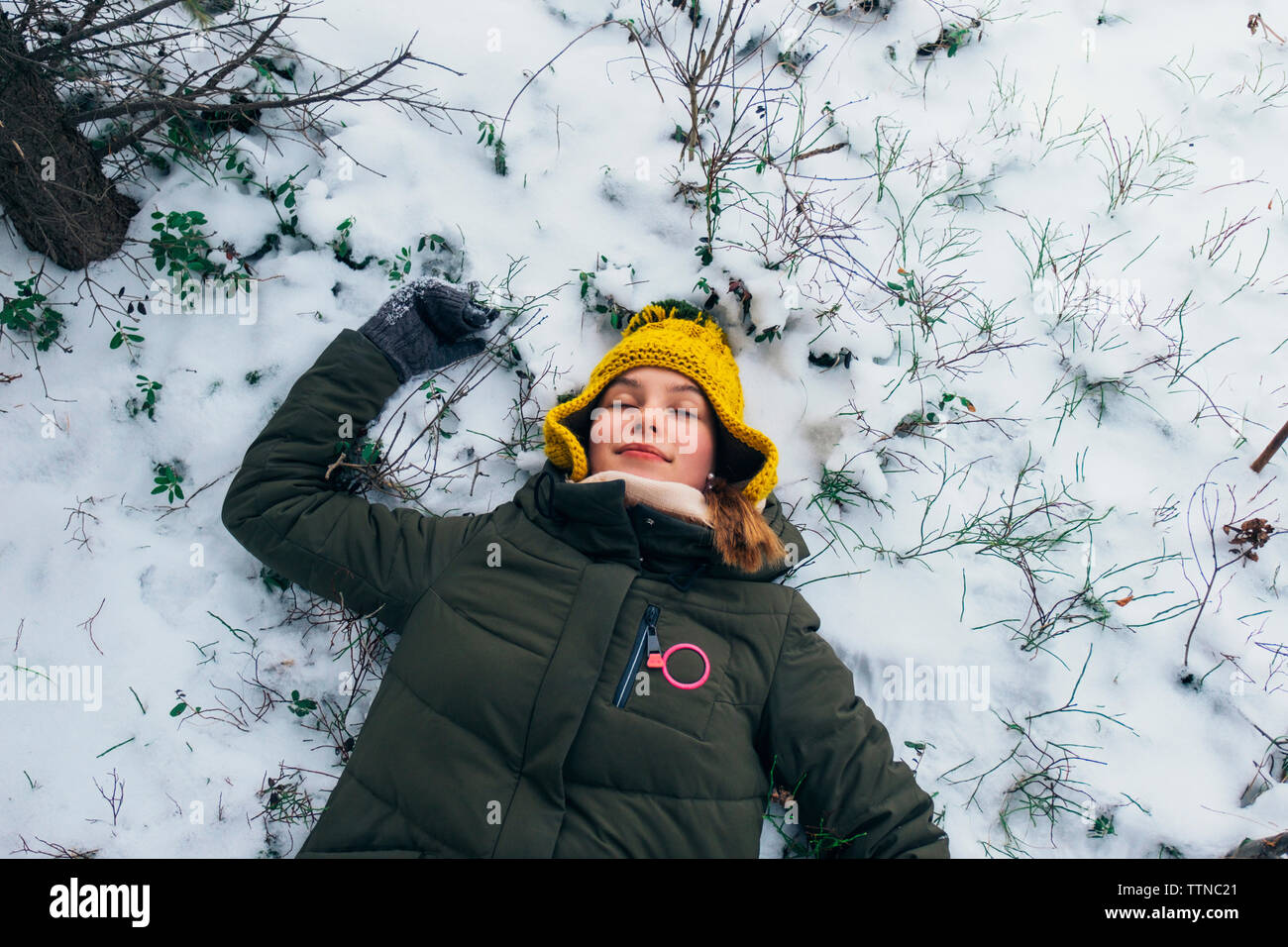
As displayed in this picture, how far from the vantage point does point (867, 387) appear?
3.36 m

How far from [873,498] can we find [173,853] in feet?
10.2

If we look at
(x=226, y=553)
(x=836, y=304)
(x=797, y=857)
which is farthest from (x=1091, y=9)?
(x=226, y=553)

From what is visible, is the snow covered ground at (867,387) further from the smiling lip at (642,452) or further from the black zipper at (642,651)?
the black zipper at (642,651)

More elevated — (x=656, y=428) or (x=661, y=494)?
(x=656, y=428)

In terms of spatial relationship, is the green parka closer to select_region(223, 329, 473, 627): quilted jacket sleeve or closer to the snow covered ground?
select_region(223, 329, 473, 627): quilted jacket sleeve

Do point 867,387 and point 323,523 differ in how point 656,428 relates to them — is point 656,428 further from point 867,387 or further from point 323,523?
point 323,523

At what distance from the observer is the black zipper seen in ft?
8.17

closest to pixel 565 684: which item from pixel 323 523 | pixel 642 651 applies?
pixel 642 651

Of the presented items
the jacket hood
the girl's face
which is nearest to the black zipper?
the jacket hood

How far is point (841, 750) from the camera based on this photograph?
2.55 m

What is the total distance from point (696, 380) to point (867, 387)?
0.94m

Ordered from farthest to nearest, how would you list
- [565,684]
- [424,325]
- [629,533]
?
[424,325]
[629,533]
[565,684]

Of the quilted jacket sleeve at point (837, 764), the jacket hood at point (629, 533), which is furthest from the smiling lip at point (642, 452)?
the quilted jacket sleeve at point (837, 764)

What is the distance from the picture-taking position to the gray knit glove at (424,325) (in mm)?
3117
